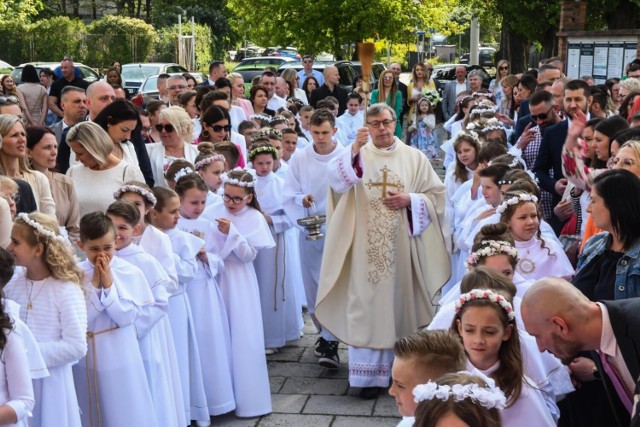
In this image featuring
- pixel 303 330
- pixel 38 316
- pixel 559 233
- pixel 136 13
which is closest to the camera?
pixel 38 316

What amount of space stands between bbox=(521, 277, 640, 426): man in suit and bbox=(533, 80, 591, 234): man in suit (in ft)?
16.6

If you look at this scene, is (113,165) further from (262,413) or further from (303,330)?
(303,330)

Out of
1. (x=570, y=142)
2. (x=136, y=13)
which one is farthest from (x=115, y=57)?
(x=570, y=142)

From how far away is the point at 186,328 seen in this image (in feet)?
22.4

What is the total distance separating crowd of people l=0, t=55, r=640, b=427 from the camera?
4441 millimetres

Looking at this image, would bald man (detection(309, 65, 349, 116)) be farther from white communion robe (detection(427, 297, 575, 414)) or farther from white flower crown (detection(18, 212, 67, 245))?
white communion robe (detection(427, 297, 575, 414))

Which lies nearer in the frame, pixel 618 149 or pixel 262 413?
pixel 618 149

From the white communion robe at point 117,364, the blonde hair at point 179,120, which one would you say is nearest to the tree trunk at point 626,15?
the blonde hair at point 179,120

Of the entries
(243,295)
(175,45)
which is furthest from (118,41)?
(243,295)

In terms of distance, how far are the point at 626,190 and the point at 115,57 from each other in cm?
4368

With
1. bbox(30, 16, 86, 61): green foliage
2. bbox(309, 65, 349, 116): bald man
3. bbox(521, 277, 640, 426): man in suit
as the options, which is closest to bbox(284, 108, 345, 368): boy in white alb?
bbox(521, 277, 640, 426): man in suit

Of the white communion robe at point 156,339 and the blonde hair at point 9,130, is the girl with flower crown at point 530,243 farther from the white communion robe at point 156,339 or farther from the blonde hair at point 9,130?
the blonde hair at point 9,130

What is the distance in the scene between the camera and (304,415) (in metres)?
7.16

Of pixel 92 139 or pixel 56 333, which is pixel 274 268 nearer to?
pixel 92 139
